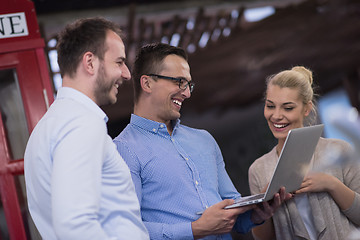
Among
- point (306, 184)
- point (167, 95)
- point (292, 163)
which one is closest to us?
point (292, 163)

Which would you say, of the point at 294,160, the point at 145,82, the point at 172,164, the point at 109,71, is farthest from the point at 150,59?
the point at 294,160

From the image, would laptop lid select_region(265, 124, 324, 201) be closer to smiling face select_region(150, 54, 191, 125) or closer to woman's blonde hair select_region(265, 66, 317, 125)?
woman's blonde hair select_region(265, 66, 317, 125)

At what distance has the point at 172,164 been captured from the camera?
184 cm

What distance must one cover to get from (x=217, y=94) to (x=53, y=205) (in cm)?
679

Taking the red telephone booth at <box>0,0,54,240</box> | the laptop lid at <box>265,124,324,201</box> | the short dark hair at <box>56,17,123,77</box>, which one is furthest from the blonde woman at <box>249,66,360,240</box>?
the red telephone booth at <box>0,0,54,240</box>

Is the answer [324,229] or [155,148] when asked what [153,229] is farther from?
[324,229]

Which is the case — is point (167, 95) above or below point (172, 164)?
above

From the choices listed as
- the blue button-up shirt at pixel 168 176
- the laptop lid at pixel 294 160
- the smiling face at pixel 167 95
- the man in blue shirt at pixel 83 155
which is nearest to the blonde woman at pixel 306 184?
the laptop lid at pixel 294 160

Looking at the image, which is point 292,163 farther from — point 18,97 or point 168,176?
point 18,97

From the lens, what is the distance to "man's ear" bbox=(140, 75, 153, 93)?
1978 millimetres

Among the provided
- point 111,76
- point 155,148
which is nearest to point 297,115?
point 155,148

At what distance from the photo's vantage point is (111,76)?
1.45m

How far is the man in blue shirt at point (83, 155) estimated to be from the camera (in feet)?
3.93

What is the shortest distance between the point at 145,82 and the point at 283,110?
0.70 meters
